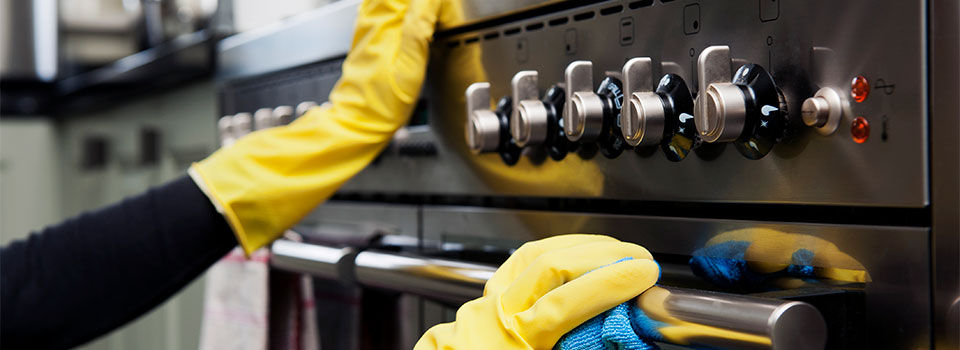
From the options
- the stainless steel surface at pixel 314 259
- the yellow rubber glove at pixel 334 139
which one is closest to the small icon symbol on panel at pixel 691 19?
the yellow rubber glove at pixel 334 139

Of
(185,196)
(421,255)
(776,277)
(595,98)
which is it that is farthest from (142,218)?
(776,277)

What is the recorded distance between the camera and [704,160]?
1.78 feet

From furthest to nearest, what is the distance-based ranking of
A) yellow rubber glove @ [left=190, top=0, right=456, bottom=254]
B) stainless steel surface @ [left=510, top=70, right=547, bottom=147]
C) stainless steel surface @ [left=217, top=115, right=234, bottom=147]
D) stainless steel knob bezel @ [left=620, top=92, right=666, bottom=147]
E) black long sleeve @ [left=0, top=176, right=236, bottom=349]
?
stainless steel surface @ [left=217, top=115, right=234, bottom=147] → black long sleeve @ [left=0, top=176, right=236, bottom=349] → yellow rubber glove @ [left=190, top=0, right=456, bottom=254] → stainless steel surface @ [left=510, top=70, right=547, bottom=147] → stainless steel knob bezel @ [left=620, top=92, right=666, bottom=147]

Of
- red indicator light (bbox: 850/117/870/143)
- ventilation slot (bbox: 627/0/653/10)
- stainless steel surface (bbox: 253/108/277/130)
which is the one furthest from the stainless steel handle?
stainless steel surface (bbox: 253/108/277/130)

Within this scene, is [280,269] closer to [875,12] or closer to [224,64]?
[224,64]

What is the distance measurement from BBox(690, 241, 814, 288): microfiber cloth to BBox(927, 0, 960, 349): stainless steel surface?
0.07 m

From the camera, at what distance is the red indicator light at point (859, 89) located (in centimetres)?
44

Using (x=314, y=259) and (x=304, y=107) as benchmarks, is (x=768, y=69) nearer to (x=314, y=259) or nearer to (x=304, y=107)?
(x=314, y=259)

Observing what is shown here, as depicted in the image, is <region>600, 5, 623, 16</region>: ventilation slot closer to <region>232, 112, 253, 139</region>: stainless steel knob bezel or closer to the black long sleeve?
the black long sleeve

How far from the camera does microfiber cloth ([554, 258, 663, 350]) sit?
18.2 inches

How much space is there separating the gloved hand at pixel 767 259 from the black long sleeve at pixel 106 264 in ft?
1.75

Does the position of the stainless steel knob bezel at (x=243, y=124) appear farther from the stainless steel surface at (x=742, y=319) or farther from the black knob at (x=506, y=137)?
the stainless steel surface at (x=742, y=319)

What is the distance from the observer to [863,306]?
1.48ft

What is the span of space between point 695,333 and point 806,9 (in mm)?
180
